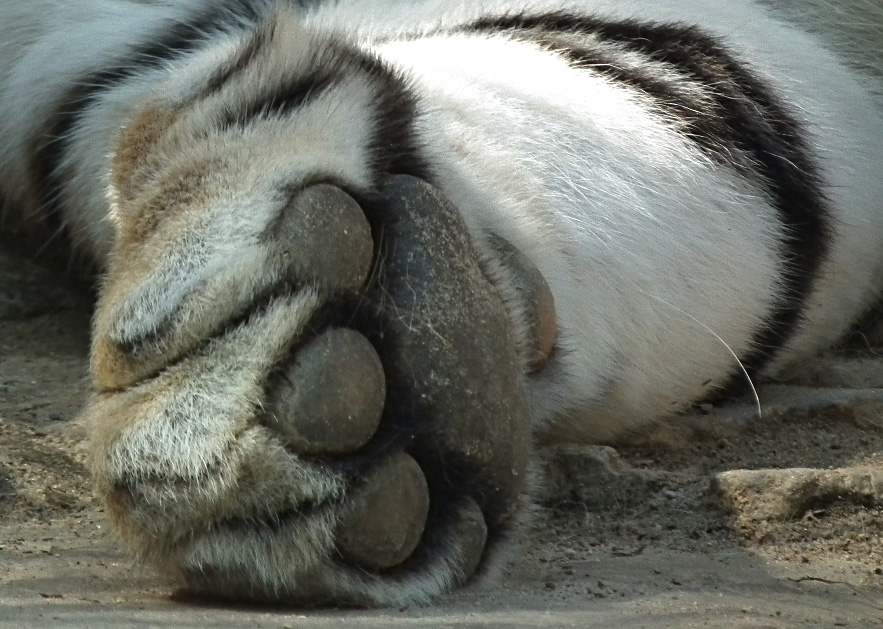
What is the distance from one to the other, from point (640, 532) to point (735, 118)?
546 millimetres

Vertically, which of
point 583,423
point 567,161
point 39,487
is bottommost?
point 39,487

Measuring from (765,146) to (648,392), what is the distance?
0.34 m

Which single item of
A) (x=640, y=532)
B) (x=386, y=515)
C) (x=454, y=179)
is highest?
(x=454, y=179)

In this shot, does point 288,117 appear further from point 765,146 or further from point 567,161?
point 765,146

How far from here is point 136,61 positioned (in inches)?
63.4

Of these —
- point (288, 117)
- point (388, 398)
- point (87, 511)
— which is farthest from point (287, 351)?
point (87, 511)

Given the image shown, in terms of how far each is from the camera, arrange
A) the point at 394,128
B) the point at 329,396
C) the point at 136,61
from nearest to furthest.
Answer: the point at 329,396 → the point at 394,128 → the point at 136,61

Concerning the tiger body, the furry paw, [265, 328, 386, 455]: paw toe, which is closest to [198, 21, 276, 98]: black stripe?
the tiger body

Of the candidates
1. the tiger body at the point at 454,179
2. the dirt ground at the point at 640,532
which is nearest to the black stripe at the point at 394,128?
the tiger body at the point at 454,179

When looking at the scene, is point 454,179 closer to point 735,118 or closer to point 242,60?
point 242,60

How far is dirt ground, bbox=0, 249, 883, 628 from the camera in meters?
0.96

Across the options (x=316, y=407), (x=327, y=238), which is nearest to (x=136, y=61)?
(x=327, y=238)

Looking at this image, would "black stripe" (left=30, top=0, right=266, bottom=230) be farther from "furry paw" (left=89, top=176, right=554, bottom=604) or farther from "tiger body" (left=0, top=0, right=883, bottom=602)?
"furry paw" (left=89, top=176, right=554, bottom=604)

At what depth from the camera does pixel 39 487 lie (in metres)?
1.31
